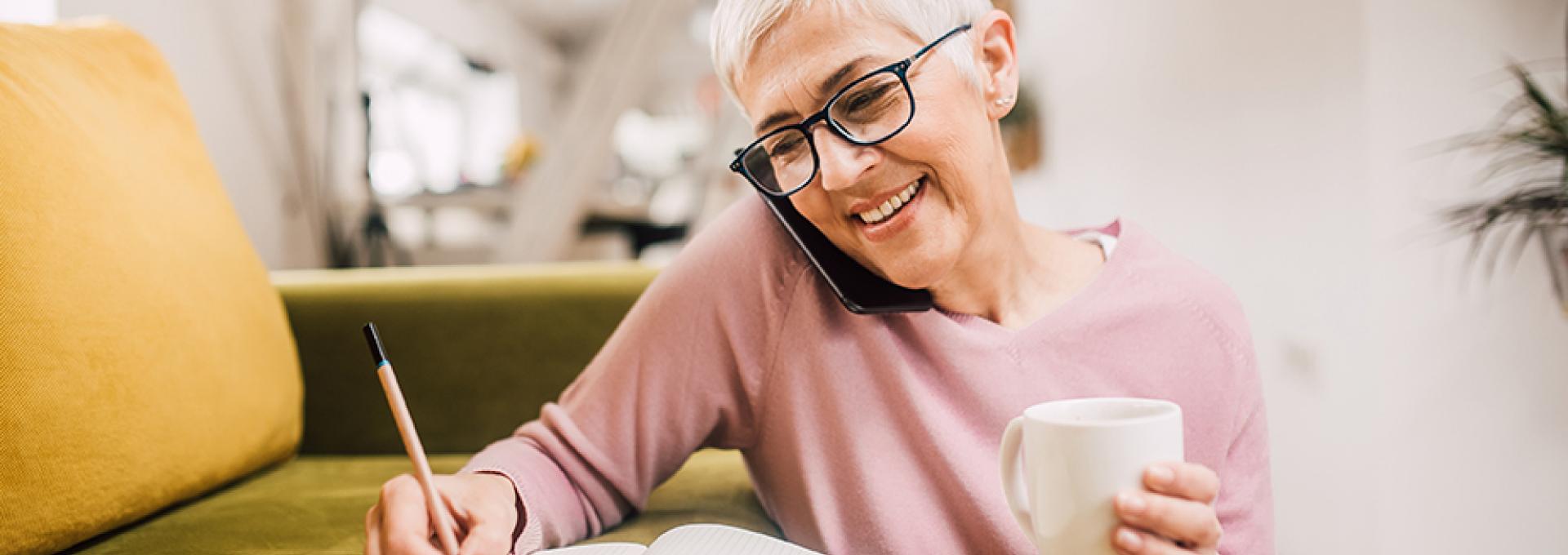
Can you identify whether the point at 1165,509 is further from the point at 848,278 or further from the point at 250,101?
the point at 250,101

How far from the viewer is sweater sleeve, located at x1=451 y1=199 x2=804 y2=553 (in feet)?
2.81

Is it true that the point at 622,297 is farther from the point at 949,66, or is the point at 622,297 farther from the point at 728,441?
the point at 949,66

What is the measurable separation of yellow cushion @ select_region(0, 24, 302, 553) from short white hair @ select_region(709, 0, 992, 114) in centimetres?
57

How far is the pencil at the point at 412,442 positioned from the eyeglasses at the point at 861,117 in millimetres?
352

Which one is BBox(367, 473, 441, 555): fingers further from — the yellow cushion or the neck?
the neck

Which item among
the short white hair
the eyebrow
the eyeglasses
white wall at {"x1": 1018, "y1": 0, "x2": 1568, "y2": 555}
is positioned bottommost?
white wall at {"x1": 1018, "y1": 0, "x2": 1568, "y2": 555}

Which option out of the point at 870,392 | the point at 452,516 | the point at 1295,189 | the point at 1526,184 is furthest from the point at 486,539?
the point at 1295,189

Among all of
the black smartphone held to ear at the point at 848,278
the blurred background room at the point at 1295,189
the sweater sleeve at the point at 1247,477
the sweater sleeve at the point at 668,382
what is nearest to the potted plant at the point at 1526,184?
the blurred background room at the point at 1295,189

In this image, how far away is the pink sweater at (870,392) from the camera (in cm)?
84

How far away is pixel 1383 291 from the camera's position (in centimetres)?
194

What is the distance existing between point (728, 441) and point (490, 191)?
2.78 m

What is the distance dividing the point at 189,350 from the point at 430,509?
1.75 ft

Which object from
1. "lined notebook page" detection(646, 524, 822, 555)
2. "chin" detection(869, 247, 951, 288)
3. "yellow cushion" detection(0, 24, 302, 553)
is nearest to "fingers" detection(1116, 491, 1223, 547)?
"lined notebook page" detection(646, 524, 822, 555)

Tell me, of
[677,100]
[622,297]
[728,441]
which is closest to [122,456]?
[728,441]
